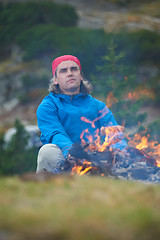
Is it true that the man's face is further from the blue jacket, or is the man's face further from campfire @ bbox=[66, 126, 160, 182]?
campfire @ bbox=[66, 126, 160, 182]

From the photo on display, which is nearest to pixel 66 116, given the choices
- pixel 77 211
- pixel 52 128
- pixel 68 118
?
pixel 68 118

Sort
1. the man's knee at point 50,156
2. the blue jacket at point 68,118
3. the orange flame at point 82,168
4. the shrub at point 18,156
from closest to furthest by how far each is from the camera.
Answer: the orange flame at point 82,168
the man's knee at point 50,156
the blue jacket at point 68,118
the shrub at point 18,156

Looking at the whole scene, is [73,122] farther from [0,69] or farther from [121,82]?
[0,69]

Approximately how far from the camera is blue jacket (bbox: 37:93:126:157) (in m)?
5.23

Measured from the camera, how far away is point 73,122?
5.36 metres

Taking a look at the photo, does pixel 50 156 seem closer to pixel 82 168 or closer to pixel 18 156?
pixel 82 168

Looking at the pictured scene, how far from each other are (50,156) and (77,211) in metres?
2.30

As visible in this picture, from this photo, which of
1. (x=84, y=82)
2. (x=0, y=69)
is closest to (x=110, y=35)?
(x=0, y=69)

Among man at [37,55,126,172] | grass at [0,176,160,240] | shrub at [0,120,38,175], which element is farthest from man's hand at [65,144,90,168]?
shrub at [0,120,38,175]

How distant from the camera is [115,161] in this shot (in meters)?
4.75

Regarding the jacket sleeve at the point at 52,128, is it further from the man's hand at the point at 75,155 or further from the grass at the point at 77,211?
the grass at the point at 77,211

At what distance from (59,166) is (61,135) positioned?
0.46m

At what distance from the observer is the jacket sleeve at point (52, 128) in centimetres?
500

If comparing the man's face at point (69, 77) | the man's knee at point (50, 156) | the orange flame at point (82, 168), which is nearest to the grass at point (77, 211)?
the orange flame at point (82, 168)
